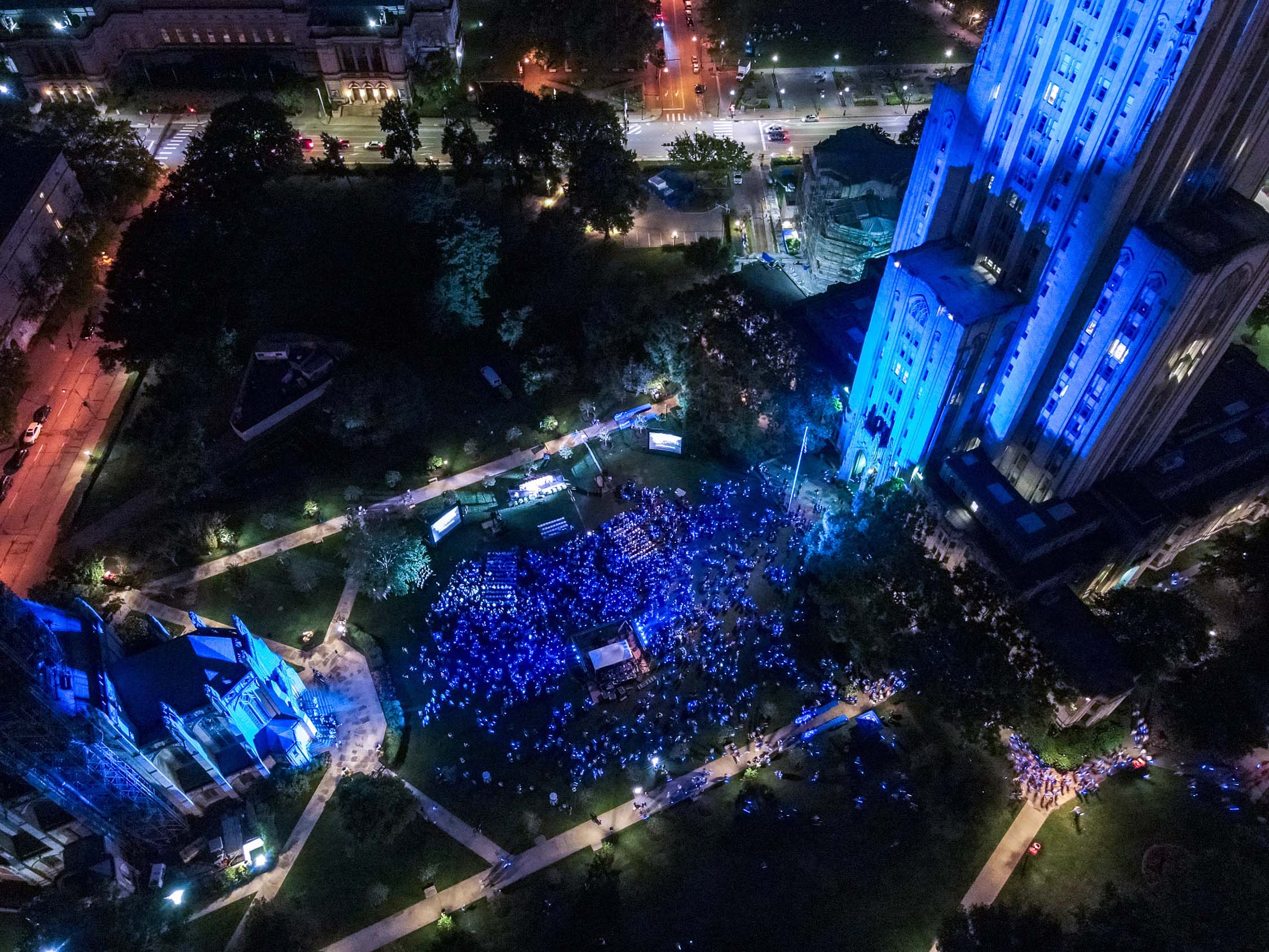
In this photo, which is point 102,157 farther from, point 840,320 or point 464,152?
point 840,320

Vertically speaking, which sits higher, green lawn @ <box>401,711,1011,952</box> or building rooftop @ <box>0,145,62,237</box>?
building rooftop @ <box>0,145,62,237</box>

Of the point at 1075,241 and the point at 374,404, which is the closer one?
the point at 1075,241

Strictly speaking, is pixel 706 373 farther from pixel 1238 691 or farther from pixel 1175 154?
pixel 1238 691

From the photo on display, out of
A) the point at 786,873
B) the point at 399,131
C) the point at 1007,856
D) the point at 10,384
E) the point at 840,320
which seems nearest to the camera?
the point at 786,873

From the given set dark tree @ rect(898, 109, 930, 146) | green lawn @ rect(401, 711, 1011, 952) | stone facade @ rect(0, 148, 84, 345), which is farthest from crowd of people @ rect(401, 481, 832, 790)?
stone facade @ rect(0, 148, 84, 345)

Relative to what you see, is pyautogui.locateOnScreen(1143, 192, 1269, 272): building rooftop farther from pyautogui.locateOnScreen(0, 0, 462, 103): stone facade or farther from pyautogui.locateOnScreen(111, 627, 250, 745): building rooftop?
pyautogui.locateOnScreen(0, 0, 462, 103): stone facade

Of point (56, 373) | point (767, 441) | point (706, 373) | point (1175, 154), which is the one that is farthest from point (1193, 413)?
point (56, 373)

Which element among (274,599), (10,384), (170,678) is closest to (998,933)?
(170,678)
